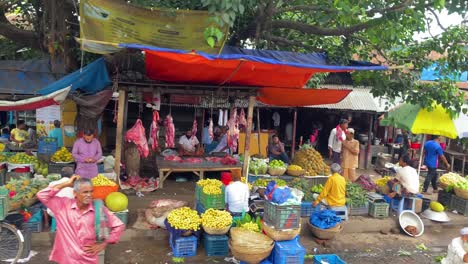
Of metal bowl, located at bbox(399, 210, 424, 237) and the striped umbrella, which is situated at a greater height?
the striped umbrella

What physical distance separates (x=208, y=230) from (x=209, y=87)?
394 centimetres

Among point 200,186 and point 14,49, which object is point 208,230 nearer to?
point 200,186

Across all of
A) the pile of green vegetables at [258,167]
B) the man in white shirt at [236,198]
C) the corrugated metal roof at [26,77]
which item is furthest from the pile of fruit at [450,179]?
the corrugated metal roof at [26,77]

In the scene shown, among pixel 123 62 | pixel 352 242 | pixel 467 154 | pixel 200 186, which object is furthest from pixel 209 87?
pixel 467 154

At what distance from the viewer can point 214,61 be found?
651 centimetres

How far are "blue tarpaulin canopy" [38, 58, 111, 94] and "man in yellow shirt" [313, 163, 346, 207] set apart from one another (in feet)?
18.2

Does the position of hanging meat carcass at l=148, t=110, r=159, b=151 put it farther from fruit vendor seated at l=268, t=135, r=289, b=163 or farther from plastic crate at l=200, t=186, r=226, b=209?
fruit vendor seated at l=268, t=135, r=289, b=163

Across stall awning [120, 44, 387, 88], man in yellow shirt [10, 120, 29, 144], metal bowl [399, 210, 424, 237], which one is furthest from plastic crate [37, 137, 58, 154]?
metal bowl [399, 210, 424, 237]

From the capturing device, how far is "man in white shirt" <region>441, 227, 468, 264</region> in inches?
187

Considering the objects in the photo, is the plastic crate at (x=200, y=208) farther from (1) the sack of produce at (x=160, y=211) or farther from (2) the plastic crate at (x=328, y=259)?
(2) the plastic crate at (x=328, y=259)

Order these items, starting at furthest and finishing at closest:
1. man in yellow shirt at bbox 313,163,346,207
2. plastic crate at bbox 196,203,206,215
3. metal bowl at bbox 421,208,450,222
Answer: metal bowl at bbox 421,208,450,222, man in yellow shirt at bbox 313,163,346,207, plastic crate at bbox 196,203,206,215

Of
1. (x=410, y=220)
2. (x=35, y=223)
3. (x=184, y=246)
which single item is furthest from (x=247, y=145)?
(x=35, y=223)

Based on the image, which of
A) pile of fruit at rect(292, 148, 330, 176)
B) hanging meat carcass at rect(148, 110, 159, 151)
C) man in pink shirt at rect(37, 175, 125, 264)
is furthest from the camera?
pile of fruit at rect(292, 148, 330, 176)

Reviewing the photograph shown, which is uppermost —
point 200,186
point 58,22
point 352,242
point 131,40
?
point 58,22
